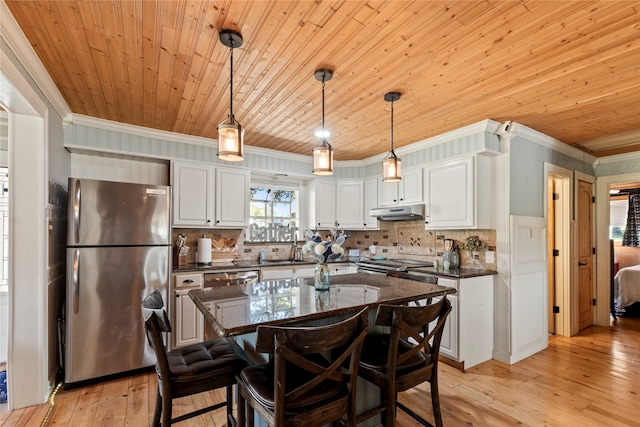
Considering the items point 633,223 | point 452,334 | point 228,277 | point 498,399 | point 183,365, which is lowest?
point 498,399

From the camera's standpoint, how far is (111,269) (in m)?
2.76

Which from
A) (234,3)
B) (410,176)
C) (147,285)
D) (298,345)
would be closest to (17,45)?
(234,3)

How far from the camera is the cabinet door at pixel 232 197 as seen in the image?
3832 millimetres

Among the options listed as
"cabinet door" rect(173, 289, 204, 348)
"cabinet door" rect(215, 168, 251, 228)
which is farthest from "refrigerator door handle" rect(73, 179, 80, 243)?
"cabinet door" rect(215, 168, 251, 228)

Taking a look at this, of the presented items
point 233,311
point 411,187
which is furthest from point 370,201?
point 233,311

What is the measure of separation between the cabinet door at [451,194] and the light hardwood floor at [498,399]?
4.85 ft

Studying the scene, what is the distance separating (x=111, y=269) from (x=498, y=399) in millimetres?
3381

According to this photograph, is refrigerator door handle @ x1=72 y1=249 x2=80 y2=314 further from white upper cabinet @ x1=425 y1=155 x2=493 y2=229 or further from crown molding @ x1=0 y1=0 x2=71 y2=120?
white upper cabinet @ x1=425 y1=155 x2=493 y2=229

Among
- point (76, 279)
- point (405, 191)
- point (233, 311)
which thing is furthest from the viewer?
point (405, 191)

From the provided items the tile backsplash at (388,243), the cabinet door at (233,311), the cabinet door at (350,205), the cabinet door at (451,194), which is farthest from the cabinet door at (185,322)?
the cabinet door at (451,194)

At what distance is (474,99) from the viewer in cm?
264

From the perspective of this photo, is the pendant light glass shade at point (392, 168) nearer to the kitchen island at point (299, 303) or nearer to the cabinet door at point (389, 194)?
the kitchen island at point (299, 303)

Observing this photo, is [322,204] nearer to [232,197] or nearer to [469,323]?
[232,197]

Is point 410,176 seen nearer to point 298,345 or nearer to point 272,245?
point 272,245
